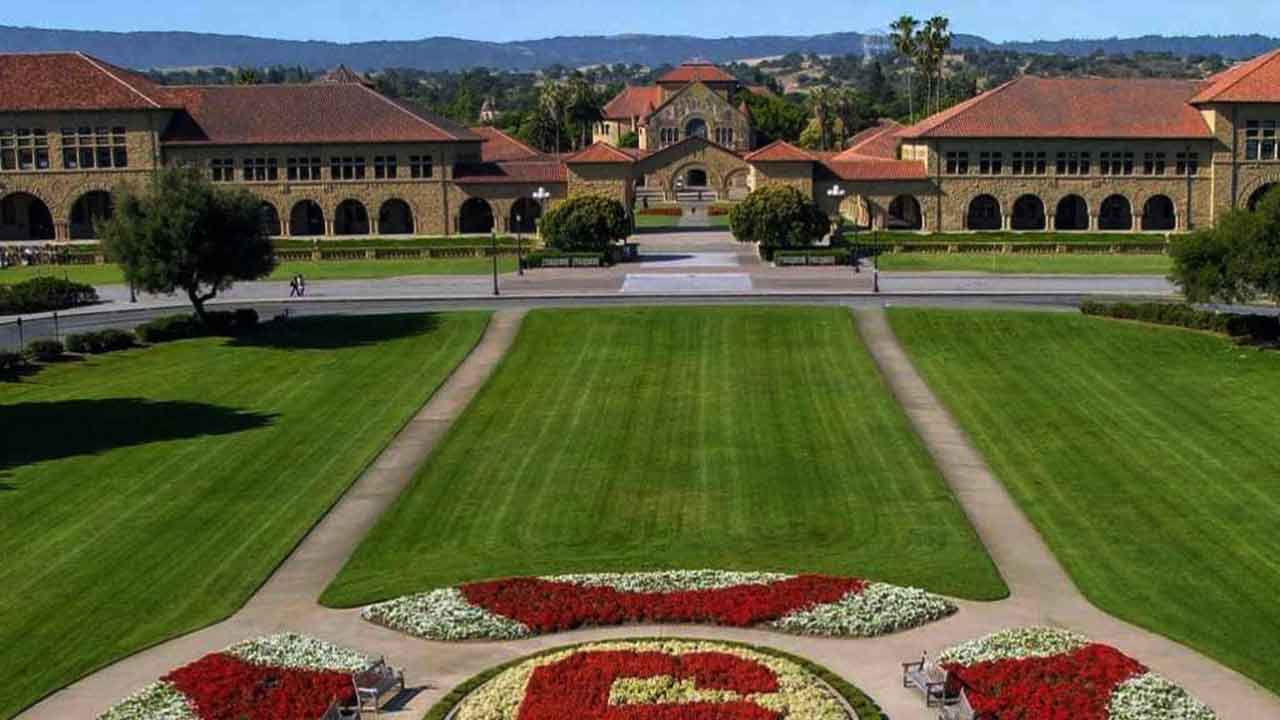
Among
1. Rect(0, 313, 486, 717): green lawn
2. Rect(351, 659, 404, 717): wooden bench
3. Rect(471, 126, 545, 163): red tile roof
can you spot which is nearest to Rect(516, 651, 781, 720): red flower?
Rect(351, 659, 404, 717): wooden bench

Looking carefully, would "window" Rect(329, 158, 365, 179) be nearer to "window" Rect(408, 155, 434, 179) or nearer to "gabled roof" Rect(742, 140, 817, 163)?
"window" Rect(408, 155, 434, 179)

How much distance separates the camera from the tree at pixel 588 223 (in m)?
86.1

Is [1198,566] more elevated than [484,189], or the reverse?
[484,189]

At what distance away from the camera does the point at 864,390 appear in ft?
170

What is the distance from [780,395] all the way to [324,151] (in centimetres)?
6076

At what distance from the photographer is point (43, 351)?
58.8m

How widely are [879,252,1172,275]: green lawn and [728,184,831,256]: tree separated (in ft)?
14.0

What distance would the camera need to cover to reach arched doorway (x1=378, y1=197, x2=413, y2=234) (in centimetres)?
10762

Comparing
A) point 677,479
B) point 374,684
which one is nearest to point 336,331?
point 677,479

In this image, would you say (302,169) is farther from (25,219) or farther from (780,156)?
(780,156)

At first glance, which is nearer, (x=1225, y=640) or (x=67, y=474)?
(x=1225, y=640)

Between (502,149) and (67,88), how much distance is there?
105 feet

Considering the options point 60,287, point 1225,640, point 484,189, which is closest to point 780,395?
point 1225,640

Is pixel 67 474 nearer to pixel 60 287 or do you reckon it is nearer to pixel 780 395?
pixel 780 395
